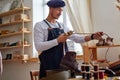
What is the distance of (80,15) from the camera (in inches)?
146

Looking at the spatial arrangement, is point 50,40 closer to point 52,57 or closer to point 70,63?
point 52,57

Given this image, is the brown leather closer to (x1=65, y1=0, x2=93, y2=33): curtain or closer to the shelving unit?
(x1=65, y1=0, x2=93, y2=33): curtain

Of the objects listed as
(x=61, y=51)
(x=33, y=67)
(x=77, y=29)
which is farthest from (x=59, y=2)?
(x=33, y=67)

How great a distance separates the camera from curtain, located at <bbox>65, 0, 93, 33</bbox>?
12.0 ft

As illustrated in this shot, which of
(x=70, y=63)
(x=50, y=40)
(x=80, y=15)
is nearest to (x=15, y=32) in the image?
(x=80, y=15)

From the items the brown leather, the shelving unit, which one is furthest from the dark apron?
the shelving unit

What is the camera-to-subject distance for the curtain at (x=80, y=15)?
3.66m

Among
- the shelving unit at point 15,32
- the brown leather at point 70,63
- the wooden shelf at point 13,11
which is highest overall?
the wooden shelf at point 13,11

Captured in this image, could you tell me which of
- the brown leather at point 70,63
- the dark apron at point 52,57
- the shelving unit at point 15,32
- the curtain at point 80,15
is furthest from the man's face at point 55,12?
the shelving unit at point 15,32

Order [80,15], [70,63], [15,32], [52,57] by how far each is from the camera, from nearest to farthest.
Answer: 1. [70,63]
2. [52,57]
3. [80,15]
4. [15,32]

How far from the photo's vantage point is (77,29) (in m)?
3.68

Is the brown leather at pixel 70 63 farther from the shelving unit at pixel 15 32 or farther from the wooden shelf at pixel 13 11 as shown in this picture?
the wooden shelf at pixel 13 11

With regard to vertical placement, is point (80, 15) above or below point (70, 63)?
above

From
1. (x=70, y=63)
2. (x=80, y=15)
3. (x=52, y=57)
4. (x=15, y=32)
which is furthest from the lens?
(x=15, y=32)
